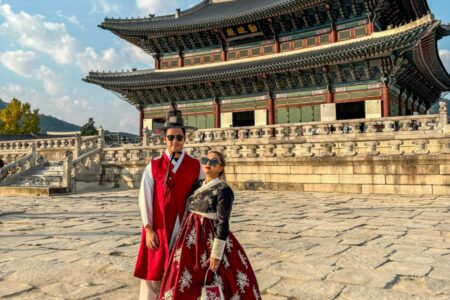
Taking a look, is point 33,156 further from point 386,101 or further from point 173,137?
point 173,137

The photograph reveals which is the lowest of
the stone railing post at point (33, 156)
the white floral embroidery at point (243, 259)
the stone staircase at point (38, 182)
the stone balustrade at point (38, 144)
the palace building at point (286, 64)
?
the stone staircase at point (38, 182)

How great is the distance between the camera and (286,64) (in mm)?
18141

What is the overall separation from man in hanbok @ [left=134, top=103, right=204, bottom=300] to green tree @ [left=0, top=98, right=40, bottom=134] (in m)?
42.4

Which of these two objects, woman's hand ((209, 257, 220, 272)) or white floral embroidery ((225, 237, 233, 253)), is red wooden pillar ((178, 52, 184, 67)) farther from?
woman's hand ((209, 257, 220, 272))

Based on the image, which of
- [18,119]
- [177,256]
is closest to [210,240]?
[177,256]

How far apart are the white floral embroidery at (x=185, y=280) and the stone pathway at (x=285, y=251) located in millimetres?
1138

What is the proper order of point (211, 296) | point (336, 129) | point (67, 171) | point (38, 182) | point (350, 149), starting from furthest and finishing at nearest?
point (38, 182)
point (67, 171)
point (336, 129)
point (350, 149)
point (211, 296)

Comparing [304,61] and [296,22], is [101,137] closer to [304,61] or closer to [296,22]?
[304,61]

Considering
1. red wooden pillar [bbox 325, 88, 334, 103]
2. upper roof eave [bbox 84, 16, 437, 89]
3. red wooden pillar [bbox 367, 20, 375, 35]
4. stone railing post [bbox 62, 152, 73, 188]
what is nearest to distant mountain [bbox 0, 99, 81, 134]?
upper roof eave [bbox 84, 16, 437, 89]

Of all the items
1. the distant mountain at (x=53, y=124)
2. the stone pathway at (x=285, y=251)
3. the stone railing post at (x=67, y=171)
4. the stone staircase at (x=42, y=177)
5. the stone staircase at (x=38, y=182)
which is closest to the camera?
the stone pathway at (x=285, y=251)

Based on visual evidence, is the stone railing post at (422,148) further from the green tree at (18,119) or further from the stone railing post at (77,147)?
the green tree at (18,119)

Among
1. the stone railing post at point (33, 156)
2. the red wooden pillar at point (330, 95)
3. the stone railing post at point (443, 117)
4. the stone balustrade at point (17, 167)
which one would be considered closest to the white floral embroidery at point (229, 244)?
the stone railing post at point (443, 117)

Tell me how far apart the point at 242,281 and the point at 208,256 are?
0.96 feet

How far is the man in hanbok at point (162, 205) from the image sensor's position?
8.89ft
